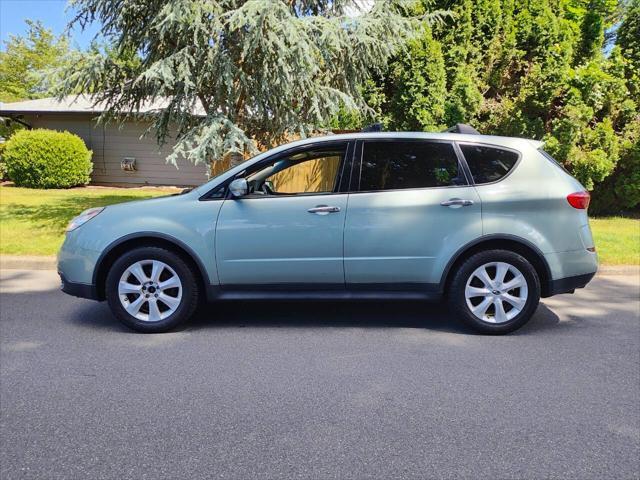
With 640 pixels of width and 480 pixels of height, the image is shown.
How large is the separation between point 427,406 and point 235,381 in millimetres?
1323

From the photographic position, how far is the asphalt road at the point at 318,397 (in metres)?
2.74

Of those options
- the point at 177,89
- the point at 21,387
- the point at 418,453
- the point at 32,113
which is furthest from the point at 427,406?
the point at 32,113

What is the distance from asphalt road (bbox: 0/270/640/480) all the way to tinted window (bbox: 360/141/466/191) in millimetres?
1351

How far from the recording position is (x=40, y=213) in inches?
499

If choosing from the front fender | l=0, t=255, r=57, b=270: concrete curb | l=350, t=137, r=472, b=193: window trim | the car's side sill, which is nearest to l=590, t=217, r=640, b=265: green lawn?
l=350, t=137, r=472, b=193: window trim

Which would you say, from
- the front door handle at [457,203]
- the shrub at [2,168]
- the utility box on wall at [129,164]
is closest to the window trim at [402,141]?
the front door handle at [457,203]

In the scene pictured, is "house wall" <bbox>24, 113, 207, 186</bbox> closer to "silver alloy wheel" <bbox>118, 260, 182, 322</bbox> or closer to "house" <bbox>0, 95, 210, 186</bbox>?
"house" <bbox>0, 95, 210, 186</bbox>

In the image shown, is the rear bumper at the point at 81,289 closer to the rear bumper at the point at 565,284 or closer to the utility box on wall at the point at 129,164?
the rear bumper at the point at 565,284

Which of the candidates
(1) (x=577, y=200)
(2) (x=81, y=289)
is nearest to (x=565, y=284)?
(1) (x=577, y=200)

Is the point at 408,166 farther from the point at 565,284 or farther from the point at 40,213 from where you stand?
the point at 40,213

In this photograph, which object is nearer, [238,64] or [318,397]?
[318,397]

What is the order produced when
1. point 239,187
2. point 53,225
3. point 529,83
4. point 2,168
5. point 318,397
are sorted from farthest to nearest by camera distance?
point 2,168 → point 529,83 → point 53,225 → point 239,187 → point 318,397

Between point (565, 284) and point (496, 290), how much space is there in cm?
62

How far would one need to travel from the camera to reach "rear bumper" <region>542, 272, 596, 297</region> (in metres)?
4.81
